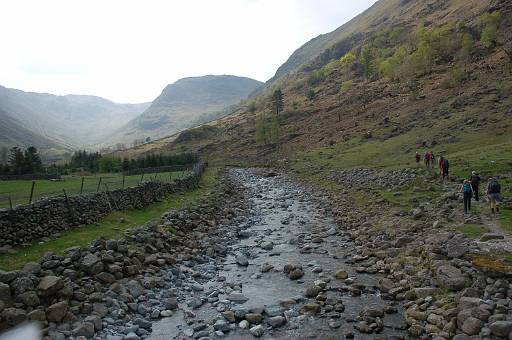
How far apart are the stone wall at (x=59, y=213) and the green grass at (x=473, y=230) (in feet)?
77.0

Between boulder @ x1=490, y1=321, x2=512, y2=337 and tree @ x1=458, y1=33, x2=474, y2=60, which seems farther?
tree @ x1=458, y1=33, x2=474, y2=60

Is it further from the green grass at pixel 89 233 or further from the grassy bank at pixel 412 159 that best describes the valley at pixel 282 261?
the grassy bank at pixel 412 159

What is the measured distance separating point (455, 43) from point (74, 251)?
15173 cm

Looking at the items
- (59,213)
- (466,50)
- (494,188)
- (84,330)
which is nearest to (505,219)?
(494,188)

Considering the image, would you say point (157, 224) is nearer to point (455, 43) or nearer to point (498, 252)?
point (498, 252)

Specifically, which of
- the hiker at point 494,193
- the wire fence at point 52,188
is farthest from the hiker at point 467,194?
the wire fence at point 52,188

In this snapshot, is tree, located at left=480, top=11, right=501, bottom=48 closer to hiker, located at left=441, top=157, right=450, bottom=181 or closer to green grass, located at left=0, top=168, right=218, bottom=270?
hiker, located at left=441, top=157, right=450, bottom=181

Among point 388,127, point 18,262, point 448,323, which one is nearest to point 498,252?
point 448,323

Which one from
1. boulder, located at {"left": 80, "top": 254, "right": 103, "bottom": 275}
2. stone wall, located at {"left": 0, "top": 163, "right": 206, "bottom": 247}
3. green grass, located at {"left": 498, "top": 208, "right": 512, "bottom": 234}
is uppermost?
stone wall, located at {"left": 0, "top": 163, "right": 206, "bottom": 247}

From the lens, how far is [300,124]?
151500 millimetres

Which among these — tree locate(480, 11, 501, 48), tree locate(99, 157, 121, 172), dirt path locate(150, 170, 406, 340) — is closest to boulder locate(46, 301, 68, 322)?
dirt path locate(150, 170, 406, 340)

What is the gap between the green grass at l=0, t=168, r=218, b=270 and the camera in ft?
60.7

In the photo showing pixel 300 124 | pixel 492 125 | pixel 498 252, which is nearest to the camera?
pixel 498 252

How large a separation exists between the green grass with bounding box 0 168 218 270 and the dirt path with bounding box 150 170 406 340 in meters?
6.79
